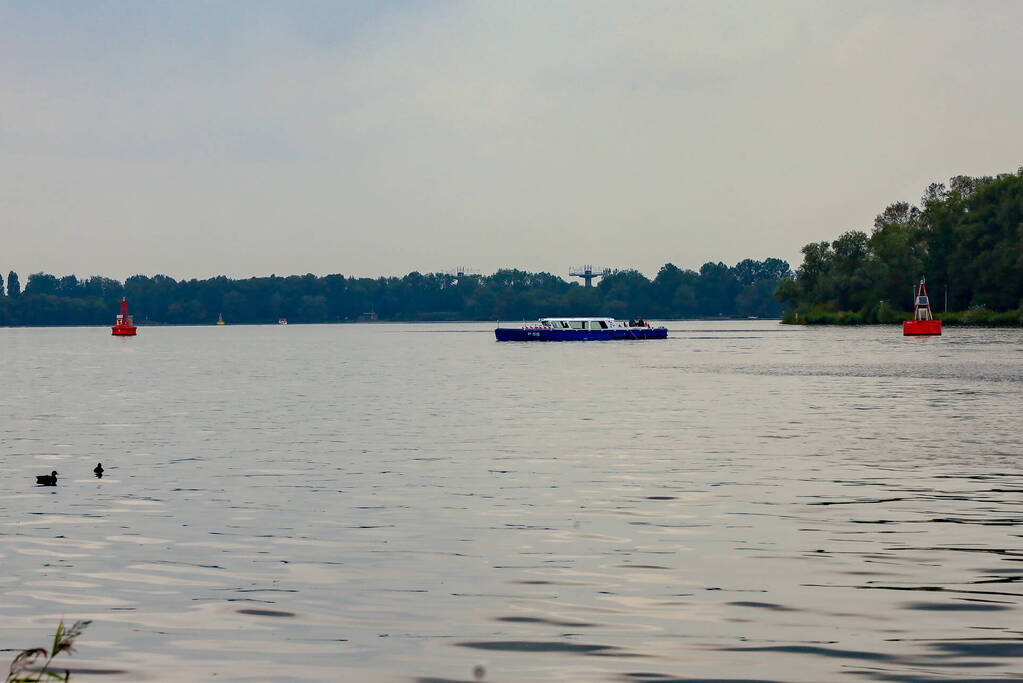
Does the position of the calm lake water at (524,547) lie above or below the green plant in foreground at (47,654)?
below

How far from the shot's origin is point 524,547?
22.8 meters

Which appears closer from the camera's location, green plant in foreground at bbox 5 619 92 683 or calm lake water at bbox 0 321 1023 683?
green plant in foreground at bbox 5 619 92 683

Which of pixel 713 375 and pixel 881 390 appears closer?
pixel 881 390

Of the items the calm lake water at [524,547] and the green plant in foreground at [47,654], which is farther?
Answer: the calm lake water at [524,547]

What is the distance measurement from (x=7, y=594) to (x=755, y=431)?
1256 inches

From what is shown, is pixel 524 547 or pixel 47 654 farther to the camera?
pixel 524 547

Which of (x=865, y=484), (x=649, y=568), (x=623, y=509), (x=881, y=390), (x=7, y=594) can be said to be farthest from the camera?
(x=881, y=390)

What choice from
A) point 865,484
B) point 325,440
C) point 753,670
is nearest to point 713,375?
point 325,440

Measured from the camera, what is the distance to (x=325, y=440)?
4469 centimetres

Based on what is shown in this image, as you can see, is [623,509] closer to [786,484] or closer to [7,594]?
[786,484]

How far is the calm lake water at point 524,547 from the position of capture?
1561 cm

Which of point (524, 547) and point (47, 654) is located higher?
point (47, 654)

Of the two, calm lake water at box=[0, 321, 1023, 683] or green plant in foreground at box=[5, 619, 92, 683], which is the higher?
green plant in foreground at box=[5, 619, 92, 683]

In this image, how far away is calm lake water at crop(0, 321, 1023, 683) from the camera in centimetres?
1561
